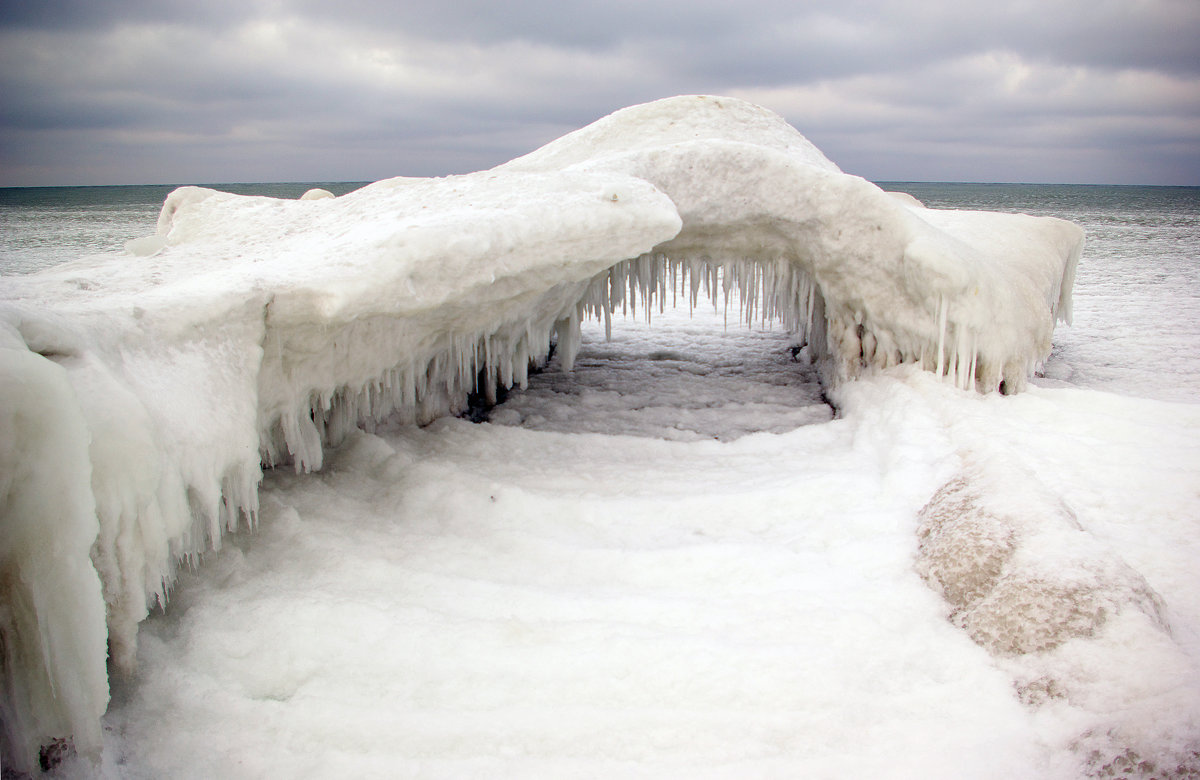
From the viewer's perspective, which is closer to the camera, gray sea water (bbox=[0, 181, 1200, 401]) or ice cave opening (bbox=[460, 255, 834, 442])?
ice cave opening (bbox=[460, 255, 834, 442])

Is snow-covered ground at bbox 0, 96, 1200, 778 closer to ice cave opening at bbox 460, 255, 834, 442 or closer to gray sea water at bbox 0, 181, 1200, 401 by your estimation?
ice cave opening at bbox 460, 255, 834, 442

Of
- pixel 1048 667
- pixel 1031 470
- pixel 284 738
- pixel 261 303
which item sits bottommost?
pixel 284 738

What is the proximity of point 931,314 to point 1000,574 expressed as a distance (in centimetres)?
197

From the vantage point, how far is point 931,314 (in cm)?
371

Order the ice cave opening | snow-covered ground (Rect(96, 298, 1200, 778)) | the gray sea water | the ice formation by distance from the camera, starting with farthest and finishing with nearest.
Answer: the gray sea water
the ice cave opening
snow-covered ground (Rect(96, 298, 1200, 778))
the ice formation

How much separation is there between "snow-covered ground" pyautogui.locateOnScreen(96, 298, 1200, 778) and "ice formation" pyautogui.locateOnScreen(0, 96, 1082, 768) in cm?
28

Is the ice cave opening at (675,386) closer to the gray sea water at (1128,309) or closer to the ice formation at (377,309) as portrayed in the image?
the ice formation at (377,309)

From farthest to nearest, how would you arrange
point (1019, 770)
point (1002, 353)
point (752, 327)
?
point (752, 327)
point (1002, 353)
point (1019, 770)

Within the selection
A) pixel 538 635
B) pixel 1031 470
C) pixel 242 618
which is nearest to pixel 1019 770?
pixel 538 635

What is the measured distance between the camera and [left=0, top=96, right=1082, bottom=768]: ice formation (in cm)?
155

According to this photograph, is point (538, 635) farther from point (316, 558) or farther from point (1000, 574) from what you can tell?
point (1000, 574)

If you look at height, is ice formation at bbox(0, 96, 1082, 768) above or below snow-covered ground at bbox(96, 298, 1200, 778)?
above

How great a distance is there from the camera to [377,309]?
2555 millimetres

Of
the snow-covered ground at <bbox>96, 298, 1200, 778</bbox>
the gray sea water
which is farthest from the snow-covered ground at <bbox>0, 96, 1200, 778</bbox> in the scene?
the gray sea water
